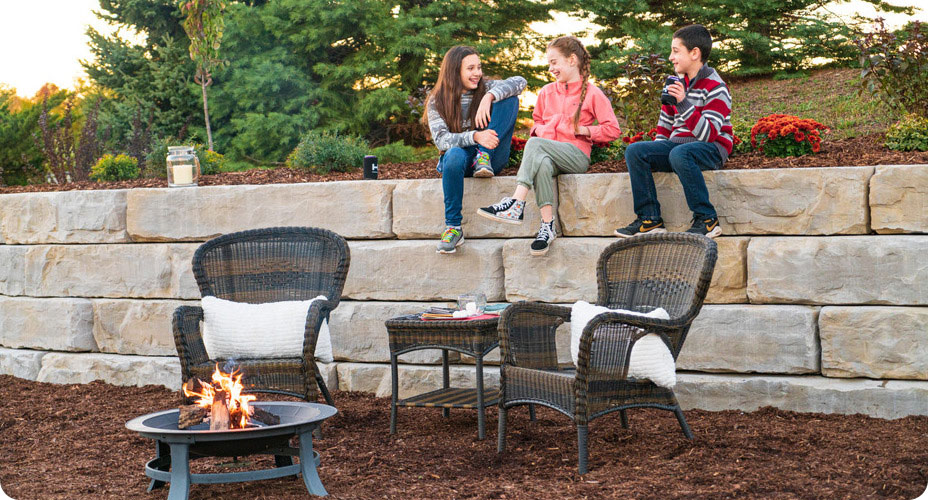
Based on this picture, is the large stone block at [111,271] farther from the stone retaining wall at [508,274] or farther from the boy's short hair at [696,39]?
the boy's short hair at [696,39]

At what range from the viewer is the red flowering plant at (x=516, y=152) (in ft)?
17.8

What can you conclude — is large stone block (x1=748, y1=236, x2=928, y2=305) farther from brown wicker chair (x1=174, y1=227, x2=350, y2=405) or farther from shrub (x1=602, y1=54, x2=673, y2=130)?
brown wicker chair (x1=174, y1=227, x2=350, y2=405)

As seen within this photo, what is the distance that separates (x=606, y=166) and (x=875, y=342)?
1766 millimetres

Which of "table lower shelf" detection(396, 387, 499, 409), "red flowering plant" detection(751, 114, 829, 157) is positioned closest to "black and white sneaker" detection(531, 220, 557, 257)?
"table lower shelf" detection(396, 387, 499, 409)

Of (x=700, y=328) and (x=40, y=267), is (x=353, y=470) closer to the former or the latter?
(x=700, y=328)

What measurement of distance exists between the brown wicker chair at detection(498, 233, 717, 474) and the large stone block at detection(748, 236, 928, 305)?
79 cm

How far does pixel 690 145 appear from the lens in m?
4.40

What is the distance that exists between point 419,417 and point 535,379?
1.19 m

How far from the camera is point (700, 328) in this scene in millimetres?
4453

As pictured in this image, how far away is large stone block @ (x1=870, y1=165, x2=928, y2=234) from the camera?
13.4 ft

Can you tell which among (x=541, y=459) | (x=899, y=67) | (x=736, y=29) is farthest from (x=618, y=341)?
(x=736, y=29)

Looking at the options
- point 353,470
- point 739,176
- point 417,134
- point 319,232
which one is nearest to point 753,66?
point 417,134

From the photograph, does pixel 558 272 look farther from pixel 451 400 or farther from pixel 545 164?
pixel 451 400

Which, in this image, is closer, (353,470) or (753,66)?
(353,470)
